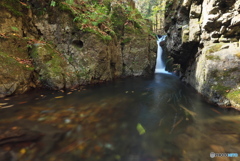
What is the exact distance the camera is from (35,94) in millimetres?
5262

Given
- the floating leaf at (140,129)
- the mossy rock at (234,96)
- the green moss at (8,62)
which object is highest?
the green moss at (8,62)

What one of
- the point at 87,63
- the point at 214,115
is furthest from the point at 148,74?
the point at 214,115

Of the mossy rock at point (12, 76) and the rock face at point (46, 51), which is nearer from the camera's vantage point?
the mossy rock at point (12, 76)

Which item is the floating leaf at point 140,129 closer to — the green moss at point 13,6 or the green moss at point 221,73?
the green moss at point 221,73

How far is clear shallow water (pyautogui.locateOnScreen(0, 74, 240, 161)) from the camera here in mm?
2359

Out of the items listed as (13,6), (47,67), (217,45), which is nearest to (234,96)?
(217,45)

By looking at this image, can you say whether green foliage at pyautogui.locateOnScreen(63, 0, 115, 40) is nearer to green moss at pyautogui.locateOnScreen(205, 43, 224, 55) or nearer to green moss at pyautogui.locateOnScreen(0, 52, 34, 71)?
green moss at pyautogui.locateOnScreen(0, 52, 34, 71)

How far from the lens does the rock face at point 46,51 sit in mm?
5082

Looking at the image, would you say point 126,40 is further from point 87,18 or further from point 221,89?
point 221,89

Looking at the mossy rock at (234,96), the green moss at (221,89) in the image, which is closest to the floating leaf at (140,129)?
the mossy rock at (234,96)

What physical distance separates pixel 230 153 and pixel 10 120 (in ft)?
17.6

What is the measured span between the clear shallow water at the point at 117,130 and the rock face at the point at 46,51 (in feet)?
3.90

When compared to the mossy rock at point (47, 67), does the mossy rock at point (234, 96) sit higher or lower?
lower

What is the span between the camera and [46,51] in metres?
6.27
